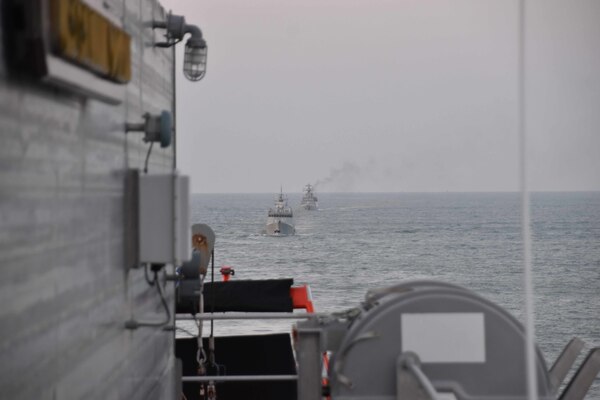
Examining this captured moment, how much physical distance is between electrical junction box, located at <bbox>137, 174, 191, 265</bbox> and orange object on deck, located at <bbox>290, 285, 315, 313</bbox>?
20.5 ft

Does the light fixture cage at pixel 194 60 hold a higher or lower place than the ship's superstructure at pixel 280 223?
higher

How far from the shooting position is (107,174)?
4.37 meters

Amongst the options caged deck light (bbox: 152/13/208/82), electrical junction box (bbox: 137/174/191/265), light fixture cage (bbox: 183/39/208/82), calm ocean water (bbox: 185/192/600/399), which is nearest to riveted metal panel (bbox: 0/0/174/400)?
electrical junction box (bbox: 137/174/191/265)

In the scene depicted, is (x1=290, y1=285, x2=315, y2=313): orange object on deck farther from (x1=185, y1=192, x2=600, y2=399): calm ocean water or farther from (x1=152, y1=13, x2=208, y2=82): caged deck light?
(x1=185, y1=192, x2=600, y2=399): calm ocean water

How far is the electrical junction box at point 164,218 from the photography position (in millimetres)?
4852

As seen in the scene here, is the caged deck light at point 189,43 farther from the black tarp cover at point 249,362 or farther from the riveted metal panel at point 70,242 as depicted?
the black tarp cover at point 249,362

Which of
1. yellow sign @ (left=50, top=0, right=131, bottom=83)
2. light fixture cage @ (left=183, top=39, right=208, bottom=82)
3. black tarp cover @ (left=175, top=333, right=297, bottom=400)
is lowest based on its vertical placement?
black tarp cover @ (left=175, top=333, right=297, bottom=400)

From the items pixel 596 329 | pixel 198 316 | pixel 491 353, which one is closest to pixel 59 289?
pixel 491 353

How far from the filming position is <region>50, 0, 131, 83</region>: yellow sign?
304 centimetres

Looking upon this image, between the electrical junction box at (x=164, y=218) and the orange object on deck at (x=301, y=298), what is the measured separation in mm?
6250

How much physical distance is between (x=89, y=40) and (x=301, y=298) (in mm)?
8097

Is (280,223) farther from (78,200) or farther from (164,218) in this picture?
(78,200)

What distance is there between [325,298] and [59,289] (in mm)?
50698

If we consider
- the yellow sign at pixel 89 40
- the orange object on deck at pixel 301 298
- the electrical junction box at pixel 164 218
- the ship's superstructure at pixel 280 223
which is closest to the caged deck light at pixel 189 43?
the electrical junction box at pixel 164 218
